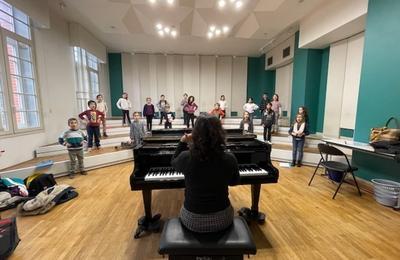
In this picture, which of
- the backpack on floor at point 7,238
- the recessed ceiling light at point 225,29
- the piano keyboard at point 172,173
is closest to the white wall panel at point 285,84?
the recessed ceiling light at point 225,29

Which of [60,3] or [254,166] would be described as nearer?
[254,166]

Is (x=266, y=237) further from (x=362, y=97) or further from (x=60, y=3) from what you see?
(x=60, y=3)

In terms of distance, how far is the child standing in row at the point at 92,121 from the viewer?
4.68m

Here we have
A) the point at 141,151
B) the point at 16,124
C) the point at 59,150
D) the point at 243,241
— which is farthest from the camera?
the point at 59,150

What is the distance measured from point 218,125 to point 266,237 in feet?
5.10

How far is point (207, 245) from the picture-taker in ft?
3.80

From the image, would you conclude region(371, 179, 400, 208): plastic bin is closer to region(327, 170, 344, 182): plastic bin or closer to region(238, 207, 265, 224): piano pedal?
region(327, 170, 344, 182): plastic bin

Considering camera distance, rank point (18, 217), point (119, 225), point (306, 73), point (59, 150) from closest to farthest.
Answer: point (119, 225) → point (18, 217) → point (59, 150) → point (306, 73)

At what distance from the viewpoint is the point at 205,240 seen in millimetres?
1188

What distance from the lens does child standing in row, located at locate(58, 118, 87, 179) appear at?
362cm

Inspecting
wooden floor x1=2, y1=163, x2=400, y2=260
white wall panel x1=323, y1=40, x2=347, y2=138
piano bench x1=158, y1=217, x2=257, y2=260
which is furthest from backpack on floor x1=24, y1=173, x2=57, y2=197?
white wall panel x1=323, y1=40, x2=347, y2=138

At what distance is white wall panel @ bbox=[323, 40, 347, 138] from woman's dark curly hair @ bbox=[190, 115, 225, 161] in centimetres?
535

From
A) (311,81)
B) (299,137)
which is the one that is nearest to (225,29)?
(311,81)

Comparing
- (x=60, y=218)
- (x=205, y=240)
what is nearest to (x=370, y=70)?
(x=205, y=240)
